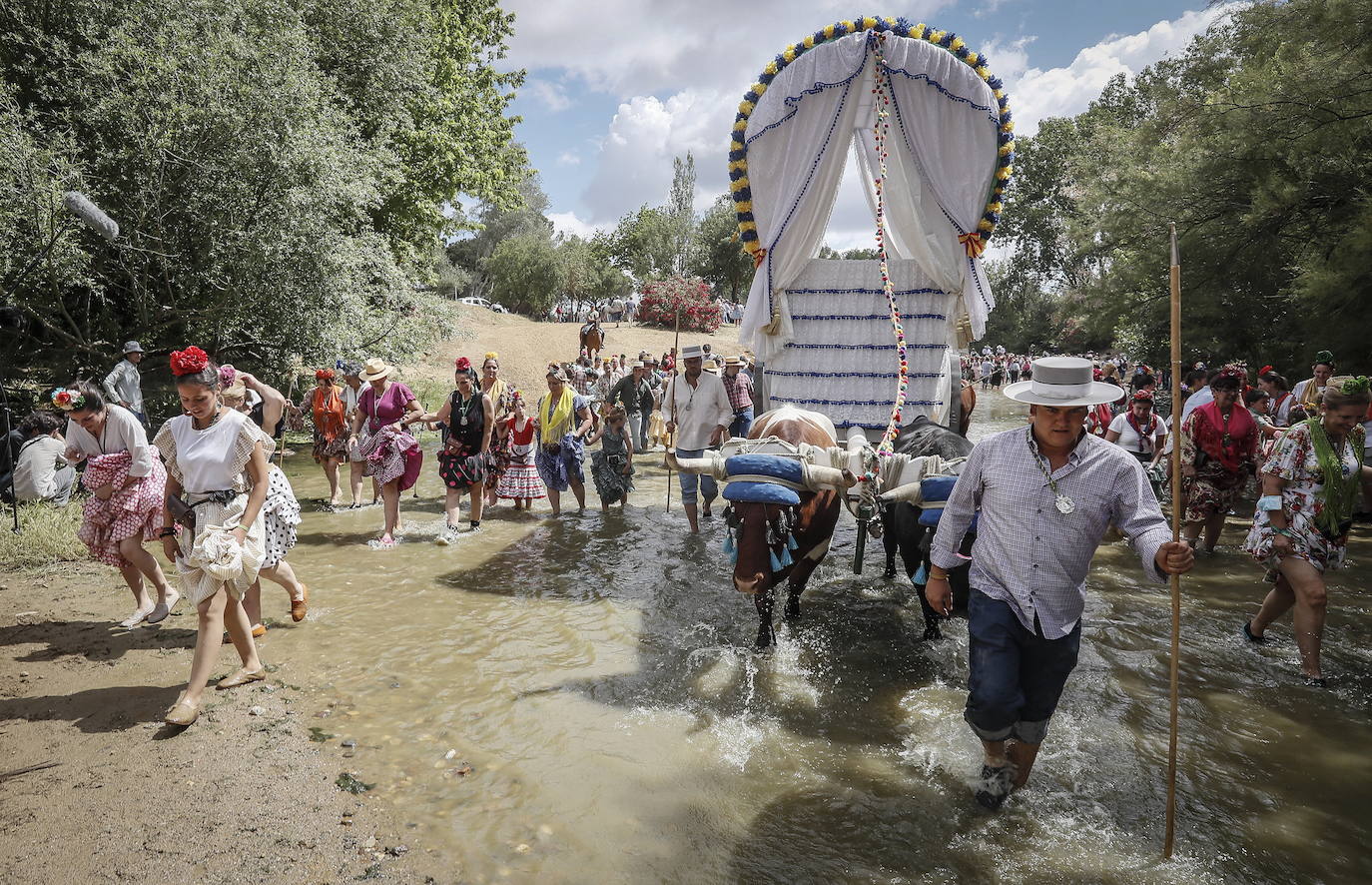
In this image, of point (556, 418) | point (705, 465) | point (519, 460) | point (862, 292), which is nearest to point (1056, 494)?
point (705, 465)

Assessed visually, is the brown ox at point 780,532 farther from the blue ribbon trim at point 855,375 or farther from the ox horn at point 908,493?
the blue ribbon trim at point 855,375

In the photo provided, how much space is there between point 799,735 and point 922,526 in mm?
1695

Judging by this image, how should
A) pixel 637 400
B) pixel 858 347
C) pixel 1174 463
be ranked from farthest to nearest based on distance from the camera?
pixel 637 400, pixel 858 347, pixel 1174 463

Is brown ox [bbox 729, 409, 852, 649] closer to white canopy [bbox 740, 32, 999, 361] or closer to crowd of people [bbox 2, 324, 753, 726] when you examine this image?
white canopy [bbox 740, 32, 999, 361]

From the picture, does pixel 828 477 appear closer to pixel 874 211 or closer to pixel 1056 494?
pixel 1056 494

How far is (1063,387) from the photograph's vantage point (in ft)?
10.6

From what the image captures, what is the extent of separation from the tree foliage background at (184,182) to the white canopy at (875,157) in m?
8.30

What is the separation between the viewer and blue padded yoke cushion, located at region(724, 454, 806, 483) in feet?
15.6

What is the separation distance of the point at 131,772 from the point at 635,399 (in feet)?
32.3

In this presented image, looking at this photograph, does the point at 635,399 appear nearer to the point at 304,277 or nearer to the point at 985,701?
the point at 304,277

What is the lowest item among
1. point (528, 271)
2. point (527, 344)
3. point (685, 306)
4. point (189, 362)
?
point (189, 362)

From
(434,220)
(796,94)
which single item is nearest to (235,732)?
(796,94)

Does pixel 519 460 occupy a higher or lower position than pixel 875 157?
lower

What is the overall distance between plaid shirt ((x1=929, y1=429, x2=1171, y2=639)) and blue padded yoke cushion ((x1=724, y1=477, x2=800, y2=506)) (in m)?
1.45
